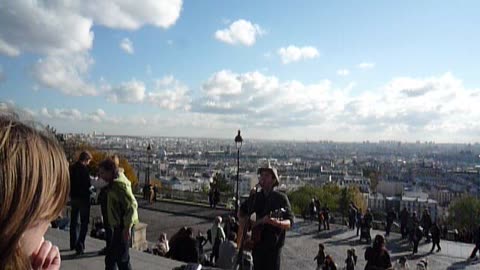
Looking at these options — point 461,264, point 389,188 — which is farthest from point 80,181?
point 389,188

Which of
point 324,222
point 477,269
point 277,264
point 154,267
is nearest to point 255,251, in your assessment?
point 277,264

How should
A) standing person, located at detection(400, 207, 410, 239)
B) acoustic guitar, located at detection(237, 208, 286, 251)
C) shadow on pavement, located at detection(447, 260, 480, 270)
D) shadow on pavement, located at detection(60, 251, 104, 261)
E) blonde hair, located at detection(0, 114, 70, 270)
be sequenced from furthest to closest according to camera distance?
standing person, located at detection(400, 207, 410, 239), shadow on pavement, located at detection(447, 260, 480, 270), shadow on pavement, located at detection(60, 251, 104, 261), acoustic guitar, located at detection(237, 208, 286, 251), blonde hair, located at detection(0, 114, 70, 270)

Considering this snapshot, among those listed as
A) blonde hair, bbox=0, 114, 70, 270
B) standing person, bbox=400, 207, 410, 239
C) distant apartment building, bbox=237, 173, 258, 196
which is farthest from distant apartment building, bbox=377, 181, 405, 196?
blonde hair, bbox=0, 114, 70, 270

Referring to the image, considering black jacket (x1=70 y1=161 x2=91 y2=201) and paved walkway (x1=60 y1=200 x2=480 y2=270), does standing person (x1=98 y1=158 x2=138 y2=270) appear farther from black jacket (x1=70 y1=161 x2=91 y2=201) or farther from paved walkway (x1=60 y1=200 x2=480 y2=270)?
paved walkway (x1=60 y1=200 x2=480 y2=270)

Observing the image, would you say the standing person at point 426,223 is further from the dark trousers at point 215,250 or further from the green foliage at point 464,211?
the green foliage at point 464,211

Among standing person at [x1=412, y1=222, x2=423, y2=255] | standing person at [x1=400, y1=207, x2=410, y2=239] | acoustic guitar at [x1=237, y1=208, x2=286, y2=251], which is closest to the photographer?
acoustic guitar at [x1=237, y1=208, x2=286, y2=251]

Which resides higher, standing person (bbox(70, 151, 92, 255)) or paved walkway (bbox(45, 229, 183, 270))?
standing person (bbox(70, 151, 92, 255))

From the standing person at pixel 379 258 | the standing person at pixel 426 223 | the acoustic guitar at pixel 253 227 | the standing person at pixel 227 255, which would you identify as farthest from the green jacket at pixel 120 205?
the standing person at pixel 426 223
